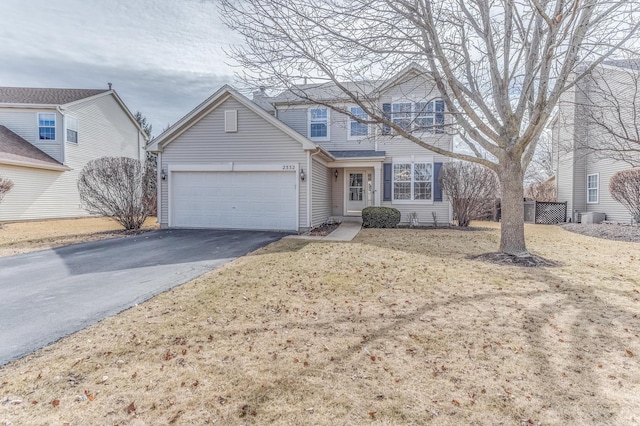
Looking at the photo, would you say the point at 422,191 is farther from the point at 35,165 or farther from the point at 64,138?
the point at 64,138

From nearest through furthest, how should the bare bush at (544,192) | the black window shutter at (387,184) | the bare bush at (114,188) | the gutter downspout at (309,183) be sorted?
1. the bare bush at (114,188)
2. the gutter downspout at (309,183)
3. the black window shutter at (387,184)
4. the bare bush at (544,192)

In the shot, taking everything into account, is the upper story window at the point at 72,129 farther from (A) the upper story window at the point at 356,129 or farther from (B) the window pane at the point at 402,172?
(B) the window pane at the point at 402,172

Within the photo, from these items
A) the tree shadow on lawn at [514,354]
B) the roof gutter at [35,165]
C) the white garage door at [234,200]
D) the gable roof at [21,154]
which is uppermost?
the gable roof at [21,154]

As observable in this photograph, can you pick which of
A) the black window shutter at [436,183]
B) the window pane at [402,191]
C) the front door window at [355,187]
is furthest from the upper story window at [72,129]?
the black window shutter at [436,183]

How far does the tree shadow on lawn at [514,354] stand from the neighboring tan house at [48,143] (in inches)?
713

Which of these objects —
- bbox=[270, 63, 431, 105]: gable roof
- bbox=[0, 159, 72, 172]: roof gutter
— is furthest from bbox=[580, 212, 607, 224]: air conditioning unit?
bbox=[0, 159, 72, 172]: roof gutter

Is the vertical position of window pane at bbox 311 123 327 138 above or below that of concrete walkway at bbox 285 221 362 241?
above

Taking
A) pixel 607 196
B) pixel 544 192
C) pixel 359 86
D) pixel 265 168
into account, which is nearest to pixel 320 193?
pixel 265 168

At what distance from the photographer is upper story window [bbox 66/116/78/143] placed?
1817 centimetres

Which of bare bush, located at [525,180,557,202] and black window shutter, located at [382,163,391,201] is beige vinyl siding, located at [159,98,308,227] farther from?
bare bush, located at [525,180,557,202]

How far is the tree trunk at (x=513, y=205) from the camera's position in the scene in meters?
7.62

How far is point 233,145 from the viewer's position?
1283 cm

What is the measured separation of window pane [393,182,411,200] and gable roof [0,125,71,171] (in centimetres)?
1680

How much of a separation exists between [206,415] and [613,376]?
3.30m
